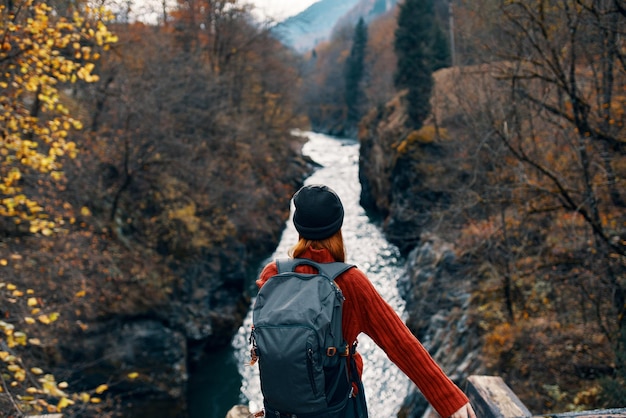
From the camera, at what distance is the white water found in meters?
12.1

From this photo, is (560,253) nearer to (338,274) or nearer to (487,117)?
(487,117)

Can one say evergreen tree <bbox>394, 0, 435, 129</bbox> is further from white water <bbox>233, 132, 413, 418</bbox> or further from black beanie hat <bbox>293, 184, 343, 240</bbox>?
black beanie hat <bbox>293, 184, 343, 240</bbox>

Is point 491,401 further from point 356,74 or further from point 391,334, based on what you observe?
point 356,74

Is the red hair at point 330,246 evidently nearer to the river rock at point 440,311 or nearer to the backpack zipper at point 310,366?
the backpack zipper at point 310,366

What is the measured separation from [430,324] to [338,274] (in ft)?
35.8

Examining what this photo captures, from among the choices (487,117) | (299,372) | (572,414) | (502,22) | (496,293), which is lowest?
(496,293)

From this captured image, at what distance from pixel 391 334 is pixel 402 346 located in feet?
0.23

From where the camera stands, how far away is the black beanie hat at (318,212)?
228 centimetres

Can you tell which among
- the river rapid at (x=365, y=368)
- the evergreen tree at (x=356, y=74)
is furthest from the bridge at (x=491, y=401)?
the evergreen tree at (x=356, y=74)

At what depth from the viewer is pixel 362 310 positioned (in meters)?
2.22

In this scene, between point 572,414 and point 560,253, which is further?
point 560,253

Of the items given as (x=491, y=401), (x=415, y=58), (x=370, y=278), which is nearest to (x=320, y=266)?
(x=491, y=401)

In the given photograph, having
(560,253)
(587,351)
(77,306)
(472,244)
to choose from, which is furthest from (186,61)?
(587,351)

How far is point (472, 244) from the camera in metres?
10.6
